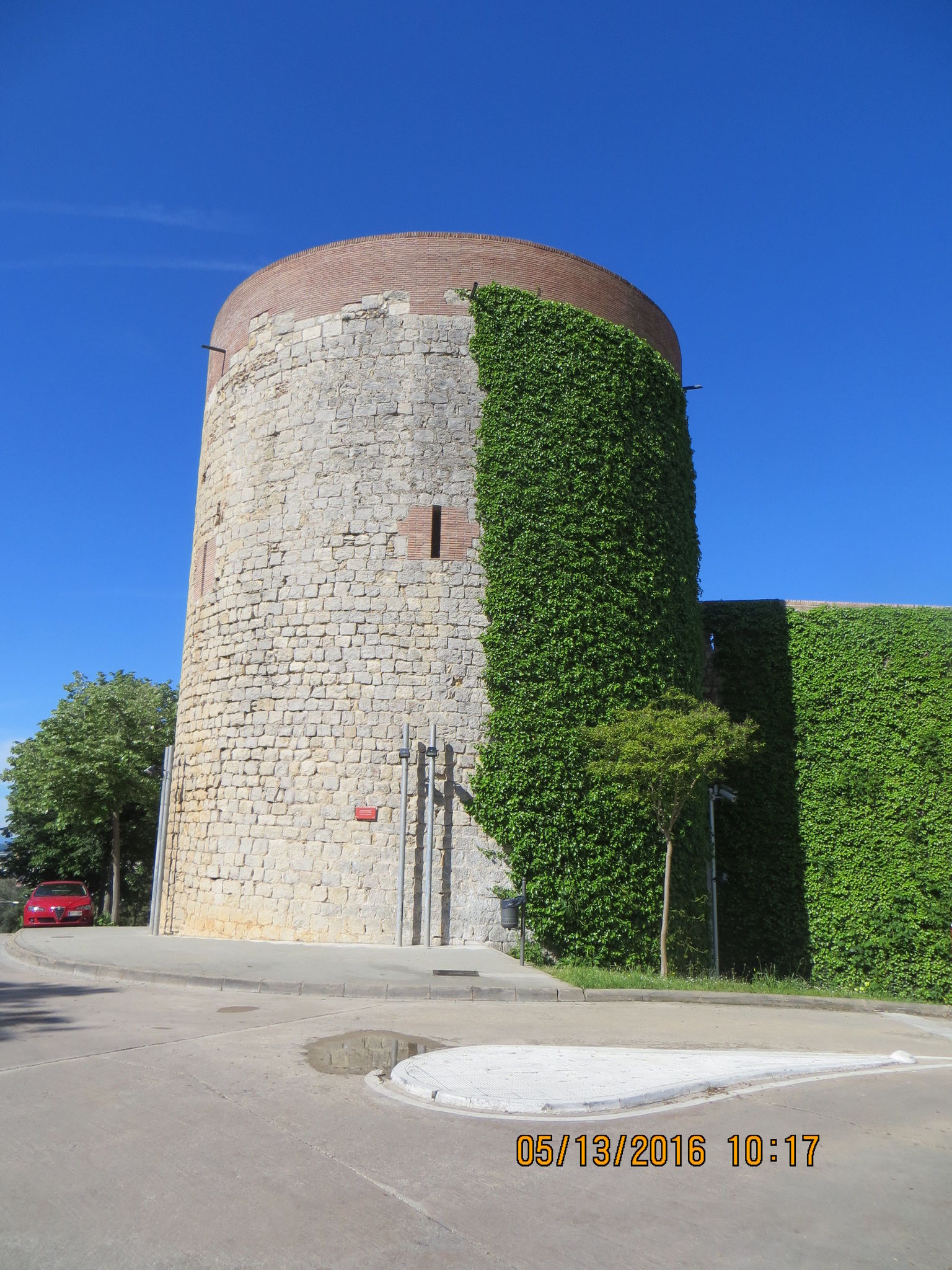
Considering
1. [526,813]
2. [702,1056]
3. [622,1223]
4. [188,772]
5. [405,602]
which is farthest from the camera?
[188,772]

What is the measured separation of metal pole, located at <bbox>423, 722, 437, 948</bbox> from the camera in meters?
13.4

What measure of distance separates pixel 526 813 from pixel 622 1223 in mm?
10166

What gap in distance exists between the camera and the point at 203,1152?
171 inches

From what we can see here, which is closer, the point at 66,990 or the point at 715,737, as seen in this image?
the point at 66,990

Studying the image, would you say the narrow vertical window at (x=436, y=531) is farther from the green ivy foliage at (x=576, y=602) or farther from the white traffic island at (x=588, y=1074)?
the white traffic island at (x=588, y=1074)

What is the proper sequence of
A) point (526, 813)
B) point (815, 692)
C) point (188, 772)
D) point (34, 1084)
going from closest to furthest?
point (34, 1084)
point (526, 813)
point (188, 772)
point (815, 692)

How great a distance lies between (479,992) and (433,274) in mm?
12129

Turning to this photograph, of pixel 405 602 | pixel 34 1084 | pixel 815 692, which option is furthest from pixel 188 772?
pixel 815 692

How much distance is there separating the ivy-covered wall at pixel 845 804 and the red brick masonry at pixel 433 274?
734 centimetres

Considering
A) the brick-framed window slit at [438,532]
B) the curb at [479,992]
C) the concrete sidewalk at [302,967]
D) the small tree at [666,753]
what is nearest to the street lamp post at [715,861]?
the small tree at [666,753]

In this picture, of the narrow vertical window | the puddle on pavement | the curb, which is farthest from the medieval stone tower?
the puddle on pavement

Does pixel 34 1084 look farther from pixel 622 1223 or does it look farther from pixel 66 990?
pixel 66 990

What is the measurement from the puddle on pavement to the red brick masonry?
1250cm

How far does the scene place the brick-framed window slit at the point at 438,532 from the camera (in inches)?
593
